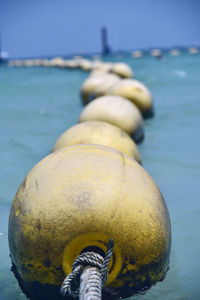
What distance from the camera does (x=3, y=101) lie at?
11.9m

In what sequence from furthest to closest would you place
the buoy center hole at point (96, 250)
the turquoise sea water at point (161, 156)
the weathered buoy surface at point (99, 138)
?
the weathered buoy surface at point (99, 138) → the turquoise sea water at point (161, 156) → the buoy center hole at point (96, 250)

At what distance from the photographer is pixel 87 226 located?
2.13m

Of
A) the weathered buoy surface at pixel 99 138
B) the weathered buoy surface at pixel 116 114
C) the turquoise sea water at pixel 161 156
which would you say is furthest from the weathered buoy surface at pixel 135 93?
the weathered buoy surface at pixel 99 138

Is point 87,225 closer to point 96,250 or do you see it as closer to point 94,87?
point 96,250

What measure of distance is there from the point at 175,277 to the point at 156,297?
0.90 feet

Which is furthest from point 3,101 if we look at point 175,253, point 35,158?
point 175,253

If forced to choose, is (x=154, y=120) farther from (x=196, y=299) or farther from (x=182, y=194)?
(x=196, y=299)

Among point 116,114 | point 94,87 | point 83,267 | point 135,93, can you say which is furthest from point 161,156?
point 94,87

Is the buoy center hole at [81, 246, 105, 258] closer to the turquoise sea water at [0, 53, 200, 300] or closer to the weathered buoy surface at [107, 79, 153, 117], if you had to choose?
the turquoise sea water at [0, 53, 200, 300]

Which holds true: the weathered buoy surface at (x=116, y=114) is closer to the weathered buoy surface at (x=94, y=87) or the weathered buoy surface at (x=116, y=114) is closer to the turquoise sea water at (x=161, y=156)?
the turquoise sea water at (x=161, y=156)

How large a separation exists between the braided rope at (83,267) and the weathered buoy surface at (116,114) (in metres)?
3.55

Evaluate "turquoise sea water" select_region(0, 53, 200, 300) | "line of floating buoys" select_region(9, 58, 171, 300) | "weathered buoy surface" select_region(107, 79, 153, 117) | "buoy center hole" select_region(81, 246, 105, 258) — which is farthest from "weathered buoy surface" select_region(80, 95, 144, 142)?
"buoy center hole" select_region(81, 246, 105, 258)

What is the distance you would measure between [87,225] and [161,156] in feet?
11.3

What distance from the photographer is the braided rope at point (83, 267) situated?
2.08m
